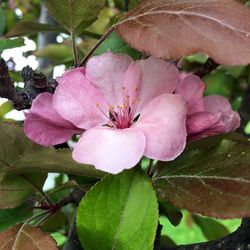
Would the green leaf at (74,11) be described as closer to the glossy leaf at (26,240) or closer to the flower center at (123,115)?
the flower center at (123,115)

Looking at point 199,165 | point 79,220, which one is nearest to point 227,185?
point 199,165

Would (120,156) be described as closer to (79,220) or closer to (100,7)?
A: (79,220)

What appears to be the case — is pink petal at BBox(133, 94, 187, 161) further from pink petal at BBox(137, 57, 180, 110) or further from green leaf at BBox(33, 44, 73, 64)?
green leaf at BBox(33, 44, 73, 64)

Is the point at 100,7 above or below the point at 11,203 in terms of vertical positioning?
above

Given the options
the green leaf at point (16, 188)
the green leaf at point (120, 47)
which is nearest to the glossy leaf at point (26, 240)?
the green leaf at point (16, 188)

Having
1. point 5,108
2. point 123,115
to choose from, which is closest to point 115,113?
point 123,115
